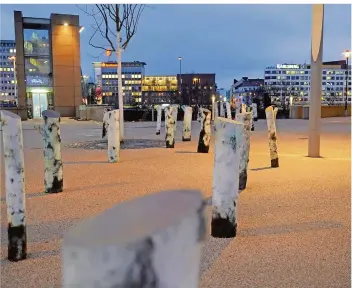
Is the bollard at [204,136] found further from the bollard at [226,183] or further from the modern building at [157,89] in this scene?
the modern building at [157,89]

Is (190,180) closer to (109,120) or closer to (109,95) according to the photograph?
(109,120)

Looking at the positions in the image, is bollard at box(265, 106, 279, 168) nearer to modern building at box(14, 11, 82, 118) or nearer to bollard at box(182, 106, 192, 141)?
bollard at box(182, 106, 192, 141)

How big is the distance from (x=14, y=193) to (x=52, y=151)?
2101mm

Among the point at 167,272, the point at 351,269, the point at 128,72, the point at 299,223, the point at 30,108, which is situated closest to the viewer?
the point at 167,272

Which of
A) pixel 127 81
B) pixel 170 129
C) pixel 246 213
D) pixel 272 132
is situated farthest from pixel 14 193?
pixel 127 81

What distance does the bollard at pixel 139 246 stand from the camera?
87 centimetres

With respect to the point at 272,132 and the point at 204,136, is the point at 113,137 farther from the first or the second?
the point at 272,132

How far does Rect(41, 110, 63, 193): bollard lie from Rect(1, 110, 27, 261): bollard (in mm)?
1827

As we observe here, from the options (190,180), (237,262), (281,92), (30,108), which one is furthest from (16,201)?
(281,92)

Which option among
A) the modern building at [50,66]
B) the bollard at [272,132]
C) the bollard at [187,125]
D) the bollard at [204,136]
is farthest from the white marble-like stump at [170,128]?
the modern building at [50,66]

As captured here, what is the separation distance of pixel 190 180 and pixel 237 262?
11.1 feet

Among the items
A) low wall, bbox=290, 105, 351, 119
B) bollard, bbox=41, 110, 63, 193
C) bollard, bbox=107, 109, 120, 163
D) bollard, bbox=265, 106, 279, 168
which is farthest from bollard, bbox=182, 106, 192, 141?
low wall, bbox=290, 105, 351, 119

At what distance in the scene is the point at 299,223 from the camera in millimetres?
4363

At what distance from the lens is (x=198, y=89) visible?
394 ft
